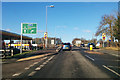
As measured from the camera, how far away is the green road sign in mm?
25250

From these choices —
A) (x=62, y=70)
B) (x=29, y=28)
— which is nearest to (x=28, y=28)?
(x=29, y=28)

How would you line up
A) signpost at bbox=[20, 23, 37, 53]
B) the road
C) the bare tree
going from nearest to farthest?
1. the road
2. signpost at bbox=[20, 23, 37, 53]
3. the bare tree

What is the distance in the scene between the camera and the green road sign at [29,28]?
2525 cm

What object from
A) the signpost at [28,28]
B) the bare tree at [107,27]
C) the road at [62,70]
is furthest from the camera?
the bare tree at [107,27]

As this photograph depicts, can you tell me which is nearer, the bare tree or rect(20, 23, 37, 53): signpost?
rect(20, 23, 37, 53): signpost

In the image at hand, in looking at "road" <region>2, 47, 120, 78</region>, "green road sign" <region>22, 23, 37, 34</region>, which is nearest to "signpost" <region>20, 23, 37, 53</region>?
"green road sign" <region>22, 23, 37, 34</region>

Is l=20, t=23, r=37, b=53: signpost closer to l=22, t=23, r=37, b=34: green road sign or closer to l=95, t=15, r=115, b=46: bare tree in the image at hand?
l=22, t=23, r=37, b=34: green road sign

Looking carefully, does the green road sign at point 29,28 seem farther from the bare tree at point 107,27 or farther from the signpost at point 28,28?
the bare tree at point 107,27

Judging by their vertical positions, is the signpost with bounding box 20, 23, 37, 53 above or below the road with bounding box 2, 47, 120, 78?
above

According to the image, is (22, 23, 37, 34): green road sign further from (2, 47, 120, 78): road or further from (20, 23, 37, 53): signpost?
(2, 47, 120, 78): road

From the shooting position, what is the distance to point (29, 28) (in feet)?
83.9

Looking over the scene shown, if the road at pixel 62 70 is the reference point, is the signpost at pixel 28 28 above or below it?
above

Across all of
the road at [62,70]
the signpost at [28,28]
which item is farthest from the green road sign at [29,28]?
the road at [62,70]

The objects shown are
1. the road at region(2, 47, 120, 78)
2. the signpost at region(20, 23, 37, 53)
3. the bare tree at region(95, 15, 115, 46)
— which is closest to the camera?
the road at region(2, 47, 120, 78)
